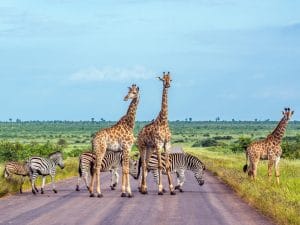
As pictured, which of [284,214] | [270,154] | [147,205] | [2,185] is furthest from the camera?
[270,154]

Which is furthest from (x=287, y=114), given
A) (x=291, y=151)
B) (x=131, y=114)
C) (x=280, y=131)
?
(x=291, y=151)

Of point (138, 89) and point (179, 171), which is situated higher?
point (138, 89)

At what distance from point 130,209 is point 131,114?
5863mm

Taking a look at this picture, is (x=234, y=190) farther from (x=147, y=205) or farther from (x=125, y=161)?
(x=147, y=205)

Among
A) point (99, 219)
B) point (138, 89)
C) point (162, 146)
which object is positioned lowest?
point (99, 219)

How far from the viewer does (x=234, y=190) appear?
25016 mm

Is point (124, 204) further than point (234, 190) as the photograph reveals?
No

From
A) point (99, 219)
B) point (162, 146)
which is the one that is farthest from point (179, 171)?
point (99, 219)

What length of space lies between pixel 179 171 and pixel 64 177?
355 inches

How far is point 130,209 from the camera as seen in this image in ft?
61.9

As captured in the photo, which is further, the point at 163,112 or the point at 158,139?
the point at 163,112

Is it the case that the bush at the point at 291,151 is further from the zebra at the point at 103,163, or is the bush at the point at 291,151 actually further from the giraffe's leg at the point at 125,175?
the giraffe's leg at the point at 125,175

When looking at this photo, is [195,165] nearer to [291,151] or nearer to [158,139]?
[158,139]

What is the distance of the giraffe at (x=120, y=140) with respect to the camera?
76.3ft
